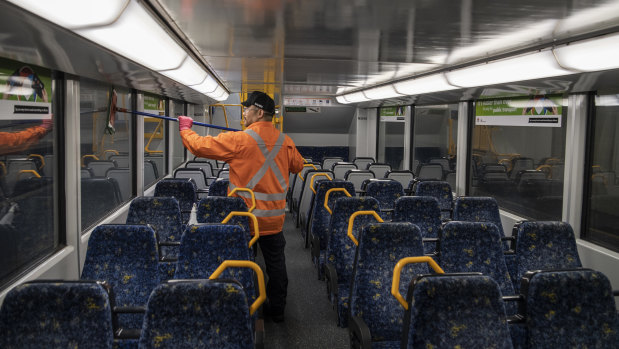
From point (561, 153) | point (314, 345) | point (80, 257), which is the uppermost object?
point (561, 153)

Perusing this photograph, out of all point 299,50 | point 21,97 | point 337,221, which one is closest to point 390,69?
point 299,50

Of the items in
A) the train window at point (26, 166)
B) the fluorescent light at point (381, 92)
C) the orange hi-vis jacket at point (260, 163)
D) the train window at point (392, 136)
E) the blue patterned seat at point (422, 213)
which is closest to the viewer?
the train window at point (26, 166)

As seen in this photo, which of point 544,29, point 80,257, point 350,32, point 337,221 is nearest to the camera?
point 544,29

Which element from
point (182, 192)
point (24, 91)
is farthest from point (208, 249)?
point (182, 192)

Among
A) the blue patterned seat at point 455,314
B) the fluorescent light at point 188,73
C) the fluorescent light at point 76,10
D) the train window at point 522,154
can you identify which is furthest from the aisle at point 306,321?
the train window at point 522,154

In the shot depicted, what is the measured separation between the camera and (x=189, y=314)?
6.99ft

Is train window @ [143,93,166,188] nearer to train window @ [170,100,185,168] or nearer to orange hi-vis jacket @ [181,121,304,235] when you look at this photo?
train window @ [170,100,185,168]

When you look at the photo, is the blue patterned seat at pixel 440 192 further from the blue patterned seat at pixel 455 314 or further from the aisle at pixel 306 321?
the blue patterned seat at pixel 455 314

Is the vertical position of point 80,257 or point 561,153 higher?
point 561,153

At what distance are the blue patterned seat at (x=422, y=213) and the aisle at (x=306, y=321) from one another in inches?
44.2

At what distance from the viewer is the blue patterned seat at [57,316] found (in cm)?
215

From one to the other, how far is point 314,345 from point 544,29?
2910 millimetres

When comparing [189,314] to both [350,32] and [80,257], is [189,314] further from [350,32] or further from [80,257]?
[80,257]

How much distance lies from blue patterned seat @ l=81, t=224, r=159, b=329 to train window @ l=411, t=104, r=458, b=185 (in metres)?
6.97
